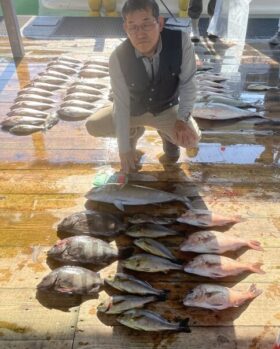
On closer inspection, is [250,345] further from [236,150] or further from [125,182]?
[236,150]

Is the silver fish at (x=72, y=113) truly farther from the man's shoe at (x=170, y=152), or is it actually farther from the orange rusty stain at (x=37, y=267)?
the orange rusty stain at (x=37, y=267)

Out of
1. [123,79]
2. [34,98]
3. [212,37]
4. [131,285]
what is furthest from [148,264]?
[212,37]

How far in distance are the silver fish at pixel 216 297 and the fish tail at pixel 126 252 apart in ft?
1.60

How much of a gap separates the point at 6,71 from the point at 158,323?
4.95 metres

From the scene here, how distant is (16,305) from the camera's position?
211 centimetres

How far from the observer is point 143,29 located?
8.48 feet

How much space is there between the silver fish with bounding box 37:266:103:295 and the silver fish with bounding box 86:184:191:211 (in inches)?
29.3

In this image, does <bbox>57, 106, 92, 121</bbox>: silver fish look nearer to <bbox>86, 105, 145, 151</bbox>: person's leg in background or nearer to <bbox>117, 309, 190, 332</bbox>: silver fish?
<bbox>86, 105, 145, 151</bbox>: person's leg in background

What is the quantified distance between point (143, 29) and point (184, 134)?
887 mm

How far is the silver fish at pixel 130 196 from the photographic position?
114 inches

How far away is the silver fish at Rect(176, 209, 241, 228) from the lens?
2643 mm

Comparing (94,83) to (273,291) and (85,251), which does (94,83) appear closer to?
(85,251)

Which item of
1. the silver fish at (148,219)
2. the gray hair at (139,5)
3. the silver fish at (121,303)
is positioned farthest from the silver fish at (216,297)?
the gray hair at (139,5)

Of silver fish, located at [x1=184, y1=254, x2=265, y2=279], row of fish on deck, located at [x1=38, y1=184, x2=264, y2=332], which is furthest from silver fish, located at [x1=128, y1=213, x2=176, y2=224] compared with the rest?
silver fish, located at [x1=184, y1=254, x2=265, y2=279]
